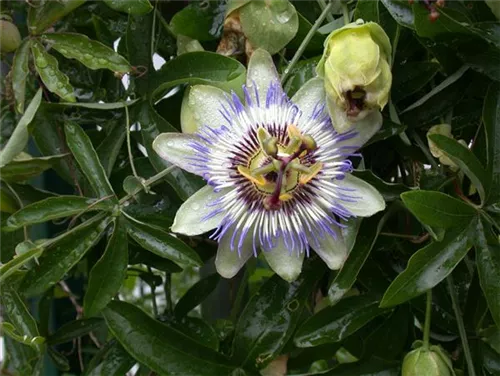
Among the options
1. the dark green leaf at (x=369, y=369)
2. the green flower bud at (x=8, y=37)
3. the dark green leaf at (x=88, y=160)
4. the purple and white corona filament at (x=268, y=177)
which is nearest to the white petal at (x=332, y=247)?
the purple and white corona filament at (x=268, y=177)

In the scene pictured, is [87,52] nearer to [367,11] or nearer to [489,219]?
[367,11]

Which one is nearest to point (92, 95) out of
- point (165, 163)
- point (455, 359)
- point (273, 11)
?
point (165, 163)

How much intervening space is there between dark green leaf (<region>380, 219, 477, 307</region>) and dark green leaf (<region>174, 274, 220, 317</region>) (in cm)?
47

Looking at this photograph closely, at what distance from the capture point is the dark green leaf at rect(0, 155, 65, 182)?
1.12m

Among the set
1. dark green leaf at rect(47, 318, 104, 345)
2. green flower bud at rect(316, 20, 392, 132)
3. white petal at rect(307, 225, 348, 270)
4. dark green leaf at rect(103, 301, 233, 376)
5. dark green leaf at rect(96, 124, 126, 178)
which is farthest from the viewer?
dark green leaf at rect(47, 318, 104, 345)

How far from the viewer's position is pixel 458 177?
40.7 inches

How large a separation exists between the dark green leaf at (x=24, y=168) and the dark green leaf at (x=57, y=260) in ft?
0.52

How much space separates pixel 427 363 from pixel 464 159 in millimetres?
282

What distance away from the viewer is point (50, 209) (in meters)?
1.02

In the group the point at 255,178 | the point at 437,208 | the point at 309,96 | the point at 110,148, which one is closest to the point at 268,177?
the point at 255,178

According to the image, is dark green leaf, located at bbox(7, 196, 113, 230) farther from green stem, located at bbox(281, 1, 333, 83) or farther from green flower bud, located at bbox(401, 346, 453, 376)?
green flower bud, located at bbox(401, 346, 453, 376)

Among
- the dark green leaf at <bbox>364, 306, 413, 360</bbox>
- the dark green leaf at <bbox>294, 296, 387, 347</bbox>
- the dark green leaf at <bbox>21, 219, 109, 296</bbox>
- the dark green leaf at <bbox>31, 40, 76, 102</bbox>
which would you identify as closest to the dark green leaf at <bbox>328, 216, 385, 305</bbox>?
the dark green leaf at <bbox>294, 296, 387, 347</bbox>

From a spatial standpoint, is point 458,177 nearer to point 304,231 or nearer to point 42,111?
point 304,231

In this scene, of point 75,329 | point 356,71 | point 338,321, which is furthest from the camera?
point 75,329
